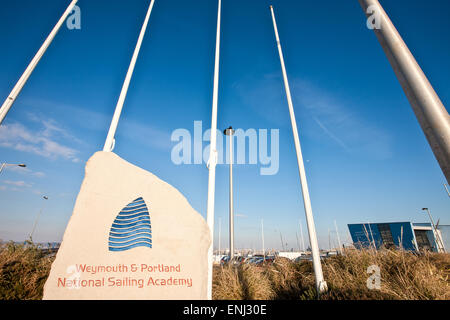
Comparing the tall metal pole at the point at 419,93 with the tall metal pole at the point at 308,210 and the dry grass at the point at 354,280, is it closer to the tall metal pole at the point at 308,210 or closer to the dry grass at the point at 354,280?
the dry grass at the point at 354,280

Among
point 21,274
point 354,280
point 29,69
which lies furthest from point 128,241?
point 29,69

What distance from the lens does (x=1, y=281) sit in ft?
15.7

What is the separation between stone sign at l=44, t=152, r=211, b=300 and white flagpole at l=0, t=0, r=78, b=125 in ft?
12.0

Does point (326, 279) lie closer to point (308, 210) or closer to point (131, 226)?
point (308, 210)

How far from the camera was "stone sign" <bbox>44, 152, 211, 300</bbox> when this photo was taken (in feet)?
9.89

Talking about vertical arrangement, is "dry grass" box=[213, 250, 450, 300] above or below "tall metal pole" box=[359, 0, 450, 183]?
below

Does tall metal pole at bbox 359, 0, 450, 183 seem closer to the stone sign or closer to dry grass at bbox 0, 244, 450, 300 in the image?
dry grass at bbox 0, 244, 450, 300

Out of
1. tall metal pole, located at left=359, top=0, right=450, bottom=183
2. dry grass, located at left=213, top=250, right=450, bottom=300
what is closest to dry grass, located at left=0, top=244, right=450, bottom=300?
dry grass, located at left=213, top=250, right=450, bottom=300

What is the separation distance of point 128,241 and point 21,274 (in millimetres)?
4244

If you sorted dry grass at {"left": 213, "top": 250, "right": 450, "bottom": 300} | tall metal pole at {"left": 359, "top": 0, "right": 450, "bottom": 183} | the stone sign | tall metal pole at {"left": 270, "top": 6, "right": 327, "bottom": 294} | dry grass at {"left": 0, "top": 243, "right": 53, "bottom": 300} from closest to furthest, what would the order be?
tall metal pole at {"left": 359, "top": 0, "right": 450, "bottom": 183} < the stone sign < dry grass at {"left": 213, "top": 250, "right": 450, "bottom": 300} < dry grass at {"left": 0, "top": 243, "right": 53, "bottom": 300} < tall metal pole at {"left": 270, "top": 6, "right": 327, "bottom": 294}

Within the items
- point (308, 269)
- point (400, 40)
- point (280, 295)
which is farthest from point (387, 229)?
point (400, 40)

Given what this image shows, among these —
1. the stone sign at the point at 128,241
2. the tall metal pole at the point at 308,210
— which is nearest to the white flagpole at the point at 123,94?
the stone sign at the point at 128,241

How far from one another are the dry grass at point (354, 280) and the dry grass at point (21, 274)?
168 inches
